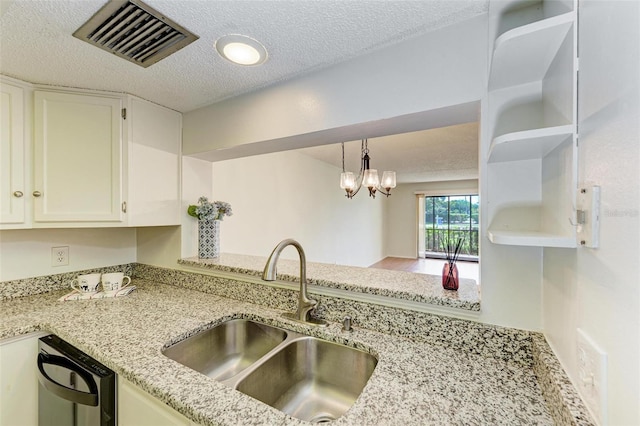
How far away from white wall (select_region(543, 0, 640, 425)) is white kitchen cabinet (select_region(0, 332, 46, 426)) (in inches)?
76.1

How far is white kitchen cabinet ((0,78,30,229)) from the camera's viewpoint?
1253mm

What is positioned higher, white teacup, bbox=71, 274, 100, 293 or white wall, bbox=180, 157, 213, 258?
white wall, bbox=180, 157, 213, 258

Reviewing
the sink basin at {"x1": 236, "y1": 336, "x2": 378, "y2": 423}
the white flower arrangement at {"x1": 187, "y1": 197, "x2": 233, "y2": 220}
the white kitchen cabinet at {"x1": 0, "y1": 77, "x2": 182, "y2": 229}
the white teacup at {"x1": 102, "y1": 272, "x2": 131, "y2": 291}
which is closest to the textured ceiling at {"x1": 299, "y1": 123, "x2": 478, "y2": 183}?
the white flower arrangement at {"x1": 187, "y1": 197, "x2": 233, "y2": 220}

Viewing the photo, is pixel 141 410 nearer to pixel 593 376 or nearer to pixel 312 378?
pixel 312 378

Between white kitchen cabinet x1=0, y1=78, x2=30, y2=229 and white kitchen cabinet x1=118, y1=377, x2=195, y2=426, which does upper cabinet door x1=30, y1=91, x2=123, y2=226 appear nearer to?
white kitchen cabinet x1=0, y1=78, x2=30, y2=229

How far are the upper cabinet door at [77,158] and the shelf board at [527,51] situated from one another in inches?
69.5

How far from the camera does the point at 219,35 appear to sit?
0.98 meters

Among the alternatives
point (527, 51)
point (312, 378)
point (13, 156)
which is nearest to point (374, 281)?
point (312, 378)

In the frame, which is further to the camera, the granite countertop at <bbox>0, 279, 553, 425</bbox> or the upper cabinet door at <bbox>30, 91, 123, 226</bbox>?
the upper cabinet door at <bbox>30, 91, 123, 226</bbox>

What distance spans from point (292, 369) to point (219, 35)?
132 cm

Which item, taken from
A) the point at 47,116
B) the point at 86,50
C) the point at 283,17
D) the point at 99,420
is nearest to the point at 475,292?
the point at 283,17

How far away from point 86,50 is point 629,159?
1.68 metres

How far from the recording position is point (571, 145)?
0.61m

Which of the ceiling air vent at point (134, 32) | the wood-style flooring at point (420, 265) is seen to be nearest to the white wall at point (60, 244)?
the ceiling air vent at point (134, 32)
